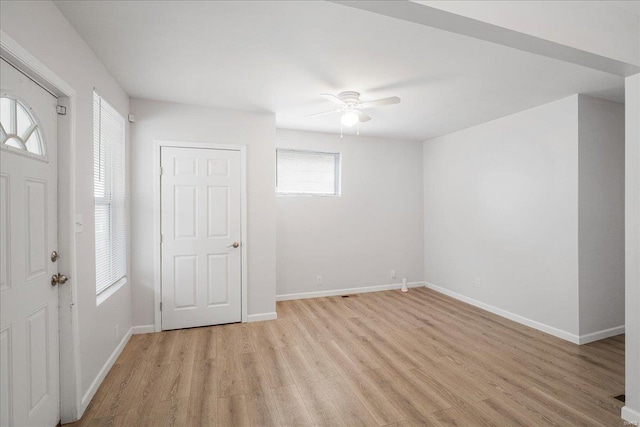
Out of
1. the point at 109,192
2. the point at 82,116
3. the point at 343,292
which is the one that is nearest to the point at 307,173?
the point at 343,292

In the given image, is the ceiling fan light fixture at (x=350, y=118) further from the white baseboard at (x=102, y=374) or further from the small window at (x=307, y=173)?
the white baseboard at (x=102, y=374)

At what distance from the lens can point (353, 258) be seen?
4941 mm

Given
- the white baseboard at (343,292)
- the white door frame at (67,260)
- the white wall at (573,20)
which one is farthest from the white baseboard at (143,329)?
the white wall at (573,20)

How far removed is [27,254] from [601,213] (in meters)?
4.91

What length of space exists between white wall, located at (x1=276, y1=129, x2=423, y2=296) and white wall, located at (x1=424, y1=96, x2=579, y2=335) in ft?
1.51

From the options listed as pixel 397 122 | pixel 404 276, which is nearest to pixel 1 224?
pixel 397 122

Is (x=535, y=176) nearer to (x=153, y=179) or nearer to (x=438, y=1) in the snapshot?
(x=438, y=1)

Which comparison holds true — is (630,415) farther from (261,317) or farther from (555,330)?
(261,317)

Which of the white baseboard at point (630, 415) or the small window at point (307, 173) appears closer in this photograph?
the white baseboard at point (630, 415)

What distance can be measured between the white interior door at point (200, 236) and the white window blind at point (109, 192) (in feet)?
1.40

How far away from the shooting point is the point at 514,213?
3.74 metres

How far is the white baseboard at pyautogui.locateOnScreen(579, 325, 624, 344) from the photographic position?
3.09 m

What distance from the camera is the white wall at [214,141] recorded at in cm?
329

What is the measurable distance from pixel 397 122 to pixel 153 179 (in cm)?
319
